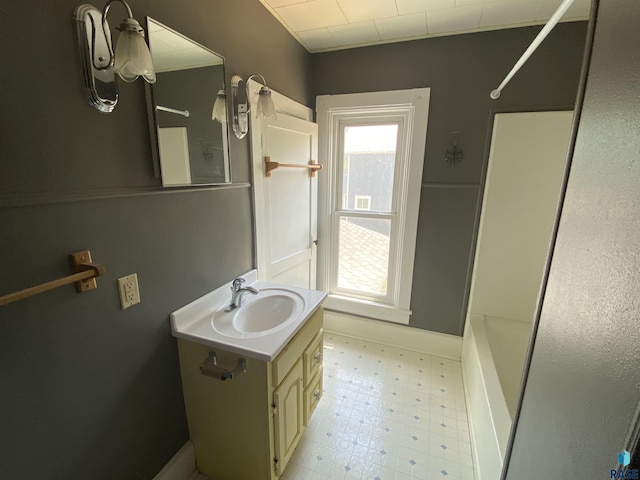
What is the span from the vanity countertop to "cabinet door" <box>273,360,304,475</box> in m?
0.22

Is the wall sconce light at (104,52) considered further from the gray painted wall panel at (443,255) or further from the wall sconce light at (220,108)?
the gray painted wall panel at (443,255)

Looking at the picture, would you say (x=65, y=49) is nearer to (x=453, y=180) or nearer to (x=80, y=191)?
(x=80, y=191)

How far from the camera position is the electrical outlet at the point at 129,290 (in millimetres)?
1034

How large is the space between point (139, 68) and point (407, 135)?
1826 millimetres

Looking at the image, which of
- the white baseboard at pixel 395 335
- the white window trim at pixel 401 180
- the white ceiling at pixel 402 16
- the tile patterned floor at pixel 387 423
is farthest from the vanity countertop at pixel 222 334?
the white ceiling at pixel 402 16

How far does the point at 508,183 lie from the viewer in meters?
1.89

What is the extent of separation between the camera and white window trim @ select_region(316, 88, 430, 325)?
82.7 inches

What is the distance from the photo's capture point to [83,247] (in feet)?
2.99

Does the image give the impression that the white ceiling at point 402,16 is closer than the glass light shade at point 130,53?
No

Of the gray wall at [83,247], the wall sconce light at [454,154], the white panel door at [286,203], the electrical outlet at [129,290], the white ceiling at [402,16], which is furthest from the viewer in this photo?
the wall sconce light at [454,154]

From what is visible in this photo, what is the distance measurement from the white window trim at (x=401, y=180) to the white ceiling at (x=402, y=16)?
1.21 feet

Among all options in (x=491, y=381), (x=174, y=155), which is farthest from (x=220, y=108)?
(x=491, y=381)

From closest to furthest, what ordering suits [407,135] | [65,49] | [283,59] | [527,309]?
[65,49] < [283,59] < [527,309] < [407,135]

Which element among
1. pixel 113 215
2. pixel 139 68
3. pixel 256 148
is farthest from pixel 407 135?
pixel 113 215
